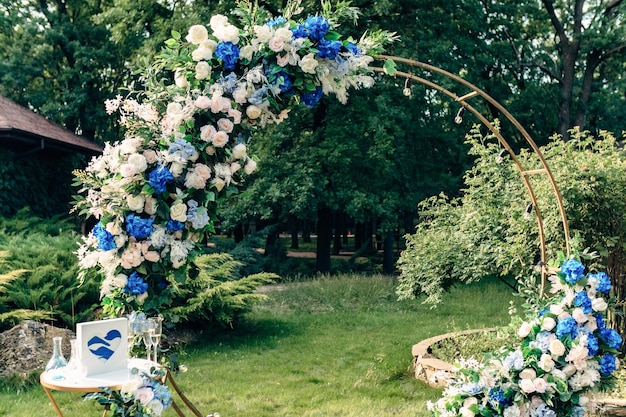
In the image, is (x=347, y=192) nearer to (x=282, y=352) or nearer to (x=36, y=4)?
(x=282, y=352)

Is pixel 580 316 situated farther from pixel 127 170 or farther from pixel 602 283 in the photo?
pixel 127 170

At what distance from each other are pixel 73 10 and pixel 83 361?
19116mm

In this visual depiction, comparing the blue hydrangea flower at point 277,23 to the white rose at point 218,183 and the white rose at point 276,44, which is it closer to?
the white rose at point 276,44

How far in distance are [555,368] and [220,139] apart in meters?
2.68

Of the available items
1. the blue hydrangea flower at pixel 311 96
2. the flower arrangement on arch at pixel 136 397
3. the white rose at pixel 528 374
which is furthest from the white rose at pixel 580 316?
the flower arrangement on arch at pixel 136 397

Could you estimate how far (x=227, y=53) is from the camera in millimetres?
3822

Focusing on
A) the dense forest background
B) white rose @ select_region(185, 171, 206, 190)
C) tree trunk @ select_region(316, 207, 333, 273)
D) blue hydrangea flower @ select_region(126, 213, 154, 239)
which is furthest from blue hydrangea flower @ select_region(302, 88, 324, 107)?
tree trunk @ select_region(316, 207, 333, 273)

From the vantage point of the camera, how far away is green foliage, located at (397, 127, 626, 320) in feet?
19.8

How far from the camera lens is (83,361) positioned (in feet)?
12.5

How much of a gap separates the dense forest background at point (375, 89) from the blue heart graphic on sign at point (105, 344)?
9.62 metres

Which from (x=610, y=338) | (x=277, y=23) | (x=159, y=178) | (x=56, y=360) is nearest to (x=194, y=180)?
(x=159, y=178)

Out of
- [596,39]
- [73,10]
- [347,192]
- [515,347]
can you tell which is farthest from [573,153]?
[73,10]

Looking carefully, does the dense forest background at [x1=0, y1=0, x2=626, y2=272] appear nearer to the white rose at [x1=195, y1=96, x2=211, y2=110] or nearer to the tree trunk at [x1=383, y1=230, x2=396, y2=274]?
the tree trunk at [x1=383, y1=230, x2=396, y2=274]

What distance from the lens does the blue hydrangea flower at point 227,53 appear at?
382cm
